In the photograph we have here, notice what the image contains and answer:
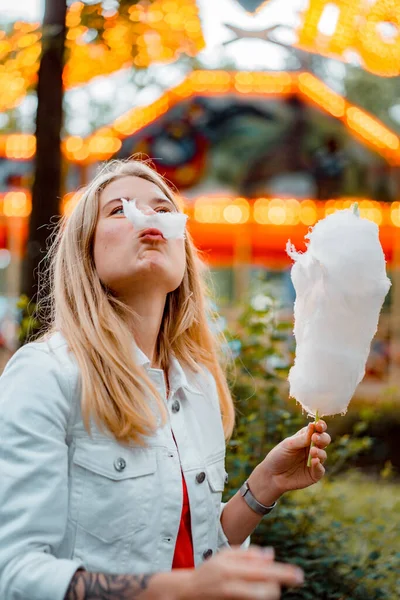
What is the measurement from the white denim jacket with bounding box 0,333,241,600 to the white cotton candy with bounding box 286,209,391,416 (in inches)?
16.3

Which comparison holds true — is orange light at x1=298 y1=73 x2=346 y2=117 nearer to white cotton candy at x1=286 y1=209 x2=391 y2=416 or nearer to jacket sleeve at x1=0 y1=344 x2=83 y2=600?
white cotton candy at x1=286 y1=209 x2=391 y2=416

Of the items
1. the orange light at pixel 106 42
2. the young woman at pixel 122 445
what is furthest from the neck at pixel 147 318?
the orange light at pixel 106 42

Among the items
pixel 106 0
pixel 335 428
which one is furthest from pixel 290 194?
pixel 106 0

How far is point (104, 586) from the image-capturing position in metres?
1.50

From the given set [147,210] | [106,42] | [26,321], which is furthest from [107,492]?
[106,42]

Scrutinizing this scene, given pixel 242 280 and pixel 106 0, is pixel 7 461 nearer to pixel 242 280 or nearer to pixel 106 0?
pixel 106 0

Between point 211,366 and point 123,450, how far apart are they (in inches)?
25.5

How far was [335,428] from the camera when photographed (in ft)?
26.8

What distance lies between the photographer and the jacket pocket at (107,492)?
5.63 ft

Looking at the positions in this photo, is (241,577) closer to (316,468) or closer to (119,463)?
(119,463)

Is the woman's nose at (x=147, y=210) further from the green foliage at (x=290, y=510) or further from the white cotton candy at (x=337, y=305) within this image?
the green foliage at (x=290, y=510)

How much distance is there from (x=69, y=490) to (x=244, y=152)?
9.49m

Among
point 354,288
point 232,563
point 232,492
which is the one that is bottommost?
point 232,492

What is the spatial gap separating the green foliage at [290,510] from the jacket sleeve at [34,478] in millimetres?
1509
